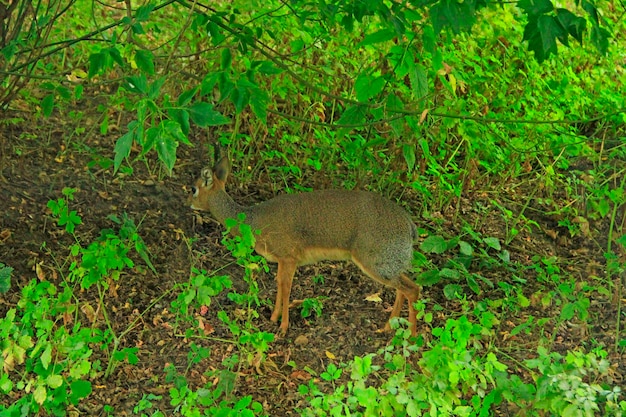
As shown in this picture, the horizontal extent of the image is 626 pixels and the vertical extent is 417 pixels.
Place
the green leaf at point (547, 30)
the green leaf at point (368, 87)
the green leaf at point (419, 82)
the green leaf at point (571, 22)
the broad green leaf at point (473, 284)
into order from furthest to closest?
the broad green leaf at point (473, 284)
the green leaf at point (368, 87)
the green leaf at point (419, 82)
the green leaf at point (571, 22)
the green leaf at point (547, 30)

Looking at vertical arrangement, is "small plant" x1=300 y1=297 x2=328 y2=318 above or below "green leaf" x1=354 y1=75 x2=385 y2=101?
below

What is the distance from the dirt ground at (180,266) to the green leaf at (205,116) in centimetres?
165

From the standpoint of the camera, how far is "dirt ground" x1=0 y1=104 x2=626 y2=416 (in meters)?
4.87

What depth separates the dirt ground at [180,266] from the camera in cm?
487

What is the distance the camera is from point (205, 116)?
3154 mm

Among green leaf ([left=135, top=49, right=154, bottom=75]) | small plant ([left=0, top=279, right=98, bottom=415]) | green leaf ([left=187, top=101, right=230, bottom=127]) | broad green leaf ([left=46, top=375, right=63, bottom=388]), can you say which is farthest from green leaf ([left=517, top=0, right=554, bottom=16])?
broad green leaf ([left=46, top=375, right=63, bottom=388])

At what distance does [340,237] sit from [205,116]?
214cm

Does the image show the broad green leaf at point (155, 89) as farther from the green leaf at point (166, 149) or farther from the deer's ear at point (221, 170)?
the deer's ear at point (221, 170)

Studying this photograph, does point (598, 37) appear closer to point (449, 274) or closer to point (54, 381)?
point (449, 274)

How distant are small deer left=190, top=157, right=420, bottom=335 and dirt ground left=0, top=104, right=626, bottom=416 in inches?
11.1

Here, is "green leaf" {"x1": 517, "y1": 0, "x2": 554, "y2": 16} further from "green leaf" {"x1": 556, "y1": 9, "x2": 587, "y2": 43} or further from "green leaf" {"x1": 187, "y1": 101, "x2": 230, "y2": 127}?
"green leaf" {"x1": 187, "y1": 101, "x2": 230, "y2": 127}

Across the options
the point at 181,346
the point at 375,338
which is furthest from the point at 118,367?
the point at 375,338

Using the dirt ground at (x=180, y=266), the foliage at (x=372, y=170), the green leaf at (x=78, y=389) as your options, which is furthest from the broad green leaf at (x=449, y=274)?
the green leaf at (x=78, y=389)

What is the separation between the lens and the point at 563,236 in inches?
258
